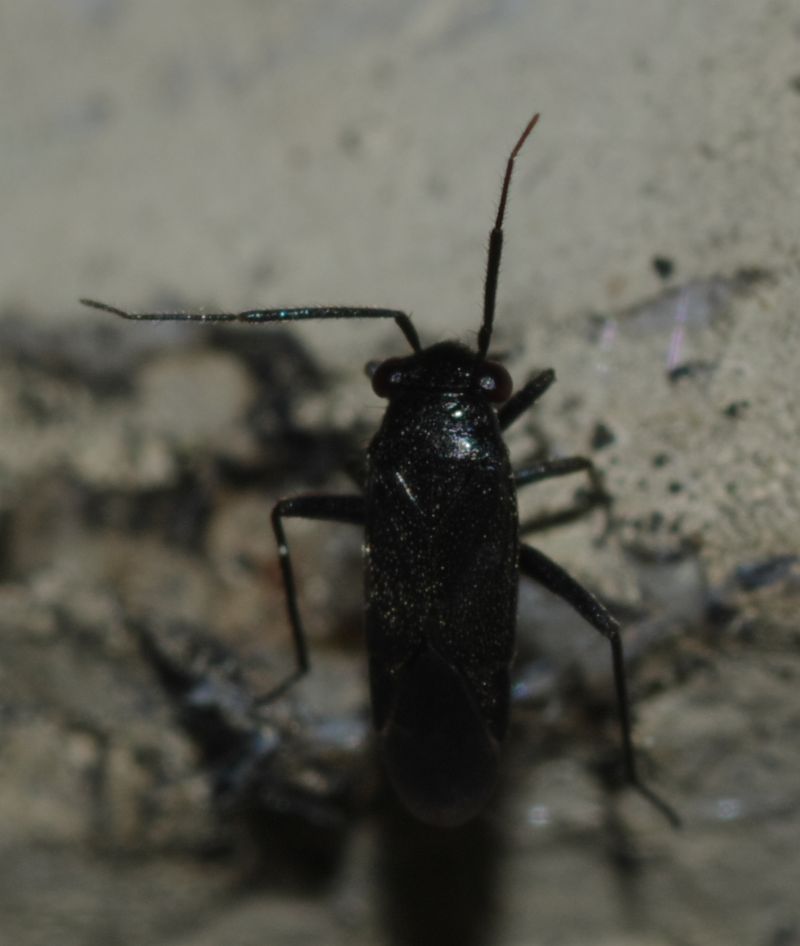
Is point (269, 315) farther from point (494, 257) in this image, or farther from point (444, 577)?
point (444, 577)

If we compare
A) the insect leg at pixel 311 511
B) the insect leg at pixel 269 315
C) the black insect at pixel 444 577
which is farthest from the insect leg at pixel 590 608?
the insect leg at pixel 269 315

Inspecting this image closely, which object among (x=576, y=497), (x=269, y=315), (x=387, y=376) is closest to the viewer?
(x=269, y=315)

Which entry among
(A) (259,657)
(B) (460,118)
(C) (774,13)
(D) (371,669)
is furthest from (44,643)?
(C) (774,13)

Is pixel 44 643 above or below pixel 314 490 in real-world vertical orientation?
below

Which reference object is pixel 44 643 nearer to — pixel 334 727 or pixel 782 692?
pixel 334 727

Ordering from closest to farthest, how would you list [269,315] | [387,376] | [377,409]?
[269,315] < [387,376] < [377,409]

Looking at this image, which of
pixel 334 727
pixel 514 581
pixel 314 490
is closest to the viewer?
pixel 514 581

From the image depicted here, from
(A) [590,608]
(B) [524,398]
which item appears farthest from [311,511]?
(A) [590,608]
